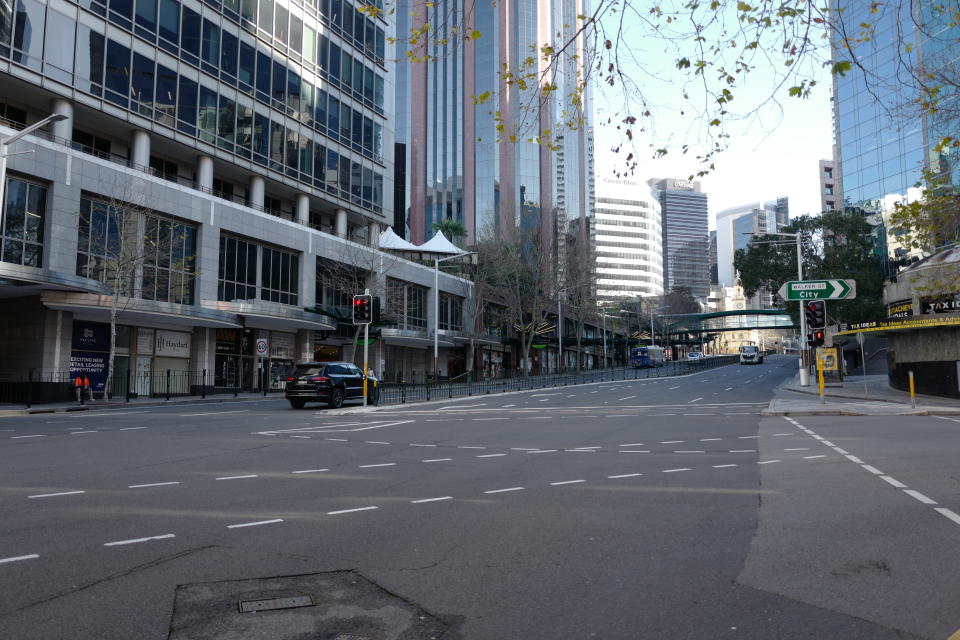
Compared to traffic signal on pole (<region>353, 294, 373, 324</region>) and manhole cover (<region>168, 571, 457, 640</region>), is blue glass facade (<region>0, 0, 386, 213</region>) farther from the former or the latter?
manhole cover (<region>168, 571, 457, 640</region>)

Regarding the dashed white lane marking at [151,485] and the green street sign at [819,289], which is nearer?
the dashed white lane marking at [151,485]

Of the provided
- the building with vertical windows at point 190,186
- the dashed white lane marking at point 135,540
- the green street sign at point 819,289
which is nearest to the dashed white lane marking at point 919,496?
the dashed white lane marking at point 135,540

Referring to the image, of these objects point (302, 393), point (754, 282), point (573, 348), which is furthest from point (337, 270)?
point (573, 348)

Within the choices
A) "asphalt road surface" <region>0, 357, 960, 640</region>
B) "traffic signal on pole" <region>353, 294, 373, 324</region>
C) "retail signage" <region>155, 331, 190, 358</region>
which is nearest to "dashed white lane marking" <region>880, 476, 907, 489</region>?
"asphalt road surface" <region>0, 357, 960, 640</region>

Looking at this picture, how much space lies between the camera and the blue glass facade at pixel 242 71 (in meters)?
31.7

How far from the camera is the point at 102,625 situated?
13.7 ft

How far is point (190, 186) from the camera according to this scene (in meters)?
39.0

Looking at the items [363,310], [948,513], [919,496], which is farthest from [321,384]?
[948,513]

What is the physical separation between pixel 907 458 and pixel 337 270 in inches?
1551

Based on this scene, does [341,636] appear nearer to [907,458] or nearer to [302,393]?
[907,458]

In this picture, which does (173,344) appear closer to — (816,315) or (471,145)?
(816,315)

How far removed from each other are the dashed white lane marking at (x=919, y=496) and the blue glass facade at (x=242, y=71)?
27.2m

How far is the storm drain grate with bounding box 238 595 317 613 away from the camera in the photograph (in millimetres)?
4469

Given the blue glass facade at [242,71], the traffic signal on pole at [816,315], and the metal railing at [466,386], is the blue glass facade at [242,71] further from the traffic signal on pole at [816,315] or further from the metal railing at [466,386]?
the traffic signal on pole at [816,315]
